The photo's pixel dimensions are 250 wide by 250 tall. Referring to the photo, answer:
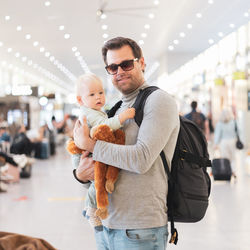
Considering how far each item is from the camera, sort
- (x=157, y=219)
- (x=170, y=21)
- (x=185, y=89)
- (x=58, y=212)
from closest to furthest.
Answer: (x=157, y=219) → (x=58, y=212) → (x=170, y=21) → (x=185, y=89)

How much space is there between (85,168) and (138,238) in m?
0.42

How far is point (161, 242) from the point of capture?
6.74 feet

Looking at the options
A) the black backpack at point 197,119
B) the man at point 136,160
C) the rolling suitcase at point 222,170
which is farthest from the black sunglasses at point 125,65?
the black backpack at point 197,119

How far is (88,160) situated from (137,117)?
0.33 m

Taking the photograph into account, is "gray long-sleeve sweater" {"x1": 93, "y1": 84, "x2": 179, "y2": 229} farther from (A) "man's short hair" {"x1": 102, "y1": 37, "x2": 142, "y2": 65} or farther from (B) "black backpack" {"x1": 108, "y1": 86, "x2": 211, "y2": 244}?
(A) "man's short hair" {"x1": 102, "y1": 37, "x2": 142, "y2": 65}

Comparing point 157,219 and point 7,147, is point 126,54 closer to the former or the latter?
point 157,219

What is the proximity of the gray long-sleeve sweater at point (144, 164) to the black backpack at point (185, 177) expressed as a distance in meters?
0.04

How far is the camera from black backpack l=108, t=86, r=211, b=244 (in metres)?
2.03

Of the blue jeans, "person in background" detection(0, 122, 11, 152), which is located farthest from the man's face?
"person in background" detection(0, 122, 11, 152)

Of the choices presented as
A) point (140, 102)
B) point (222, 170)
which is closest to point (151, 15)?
point (222, 170)

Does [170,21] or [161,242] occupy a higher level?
[170,21]

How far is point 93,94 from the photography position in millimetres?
2400

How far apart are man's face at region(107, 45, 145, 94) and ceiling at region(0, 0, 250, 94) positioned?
4908 millimetres

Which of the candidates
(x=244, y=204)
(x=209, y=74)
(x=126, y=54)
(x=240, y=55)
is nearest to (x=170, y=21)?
(x=240, y=55)
